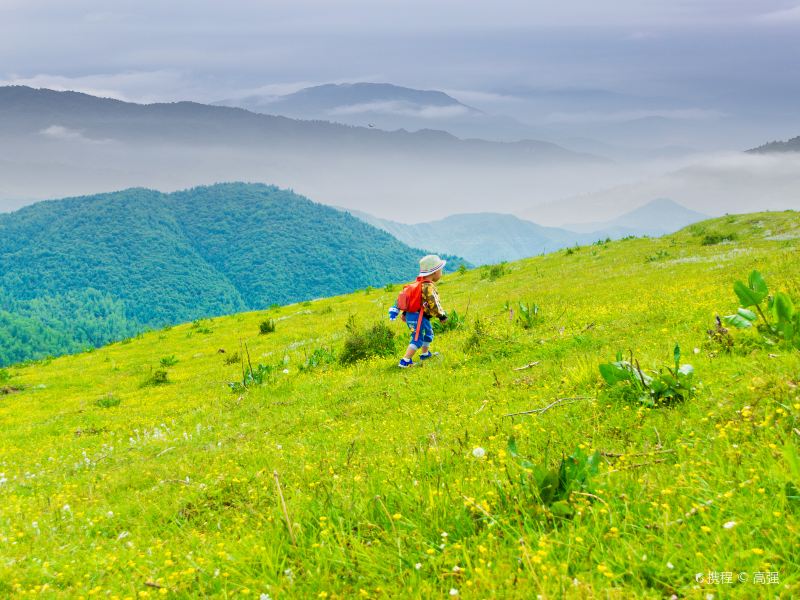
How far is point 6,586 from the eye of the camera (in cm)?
474

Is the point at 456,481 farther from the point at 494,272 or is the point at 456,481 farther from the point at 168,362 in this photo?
the point at 494,272

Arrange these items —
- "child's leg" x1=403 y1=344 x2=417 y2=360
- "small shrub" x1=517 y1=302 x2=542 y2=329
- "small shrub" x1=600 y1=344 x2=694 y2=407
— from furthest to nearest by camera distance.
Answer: "small shrub" x1=517 y1=302 x2=542 y2=329, "child's leg" x1=403 y1=344 x2=417 y2=360, "small shrub" x1=600 y1=344 x2=694 y2=407

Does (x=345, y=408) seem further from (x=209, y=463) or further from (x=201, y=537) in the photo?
(x=201, y=537)

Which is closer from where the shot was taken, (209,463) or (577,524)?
(577,524)

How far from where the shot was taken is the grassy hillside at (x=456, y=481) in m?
3.31

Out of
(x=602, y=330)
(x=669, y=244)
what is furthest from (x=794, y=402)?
(x=669, y=244)

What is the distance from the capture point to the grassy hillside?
331cm

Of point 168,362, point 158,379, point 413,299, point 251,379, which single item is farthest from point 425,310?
point 168,362

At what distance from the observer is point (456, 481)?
478 cm

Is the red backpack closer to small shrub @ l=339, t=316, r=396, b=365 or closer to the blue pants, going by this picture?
the blue pants

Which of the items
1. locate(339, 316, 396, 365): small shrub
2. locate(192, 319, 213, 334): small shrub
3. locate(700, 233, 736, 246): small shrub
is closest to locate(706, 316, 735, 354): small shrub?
locate(339, 316, 396, 365): small shrub

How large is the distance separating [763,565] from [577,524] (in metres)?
1.14

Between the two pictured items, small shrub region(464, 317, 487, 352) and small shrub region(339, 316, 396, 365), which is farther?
small shrub region(339, 316, 396, 365)

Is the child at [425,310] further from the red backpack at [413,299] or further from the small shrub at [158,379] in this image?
the small shrub at [158,379]
